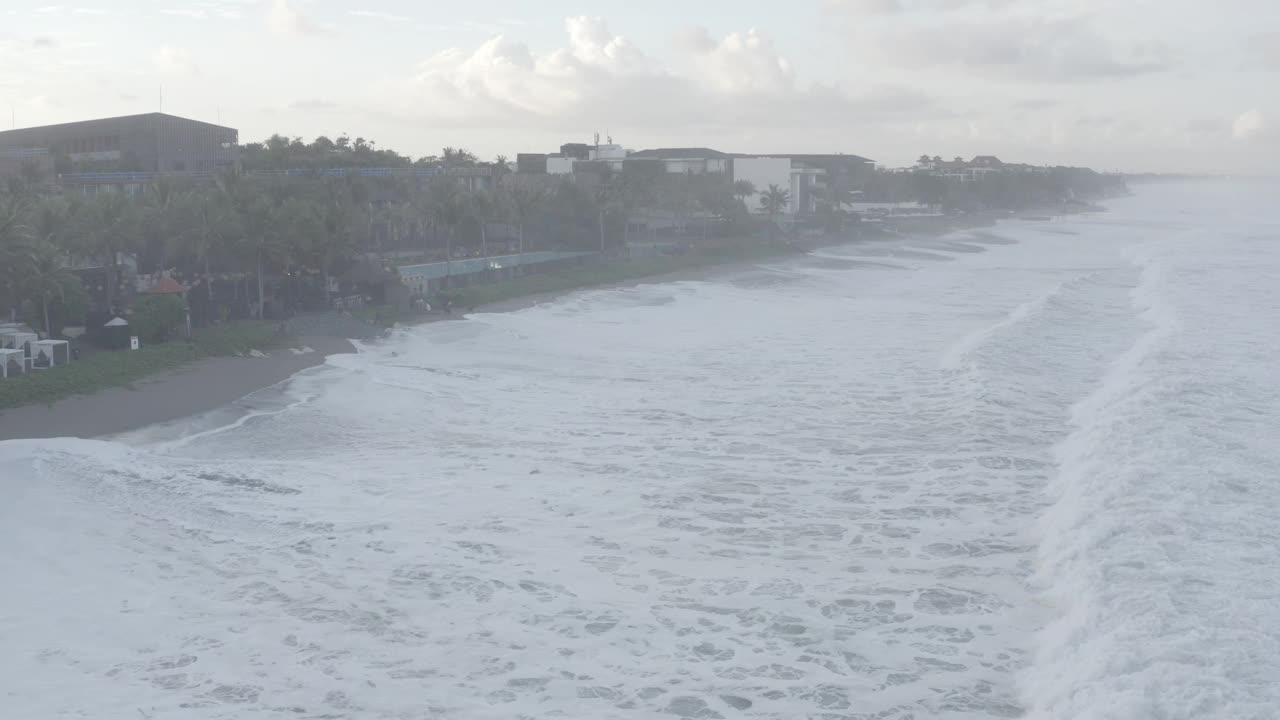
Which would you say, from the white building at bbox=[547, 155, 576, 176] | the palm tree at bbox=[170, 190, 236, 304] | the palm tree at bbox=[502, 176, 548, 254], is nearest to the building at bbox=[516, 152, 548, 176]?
the white building at bbox=[547, 155, 576, 176]

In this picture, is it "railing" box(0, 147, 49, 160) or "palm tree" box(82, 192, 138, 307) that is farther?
"railing" box(0, 147, 49, 160)

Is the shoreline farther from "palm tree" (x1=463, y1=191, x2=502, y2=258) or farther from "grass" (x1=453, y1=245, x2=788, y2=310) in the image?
"palm tree" (x1=463, y1=191, x2=502, y2=258)

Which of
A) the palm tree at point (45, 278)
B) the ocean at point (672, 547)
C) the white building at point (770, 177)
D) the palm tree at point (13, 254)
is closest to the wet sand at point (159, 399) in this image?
the ocean at point (672, 547)

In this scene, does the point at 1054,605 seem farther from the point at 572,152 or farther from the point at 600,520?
the point at 572,152

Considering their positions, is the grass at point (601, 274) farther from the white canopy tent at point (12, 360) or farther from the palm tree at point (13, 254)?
the white canopy tent at point (12, 360)

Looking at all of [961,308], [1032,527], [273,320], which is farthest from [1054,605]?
[961,308]

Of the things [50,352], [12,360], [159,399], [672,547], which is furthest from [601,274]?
[672,547]
